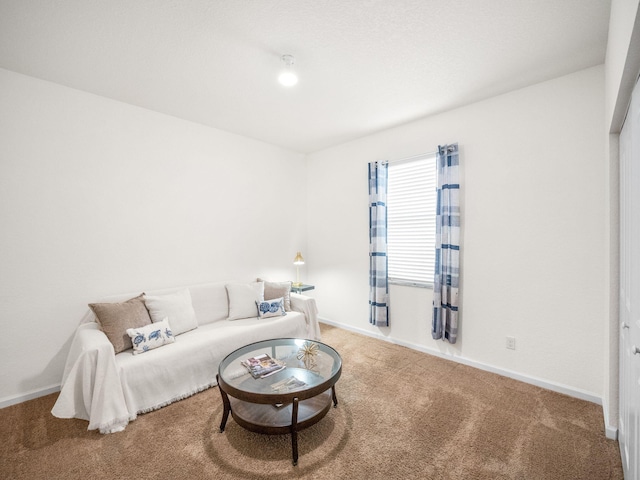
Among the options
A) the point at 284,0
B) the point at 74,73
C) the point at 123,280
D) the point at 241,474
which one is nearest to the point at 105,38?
the point at 74,73

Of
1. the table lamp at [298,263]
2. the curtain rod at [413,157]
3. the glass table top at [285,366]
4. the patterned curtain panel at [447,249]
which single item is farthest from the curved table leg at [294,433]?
the curtain rod at [413,157]

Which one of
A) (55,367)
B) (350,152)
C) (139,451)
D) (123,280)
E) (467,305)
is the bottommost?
(139,451)

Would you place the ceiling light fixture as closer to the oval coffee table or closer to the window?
the window

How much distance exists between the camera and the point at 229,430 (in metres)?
2.12

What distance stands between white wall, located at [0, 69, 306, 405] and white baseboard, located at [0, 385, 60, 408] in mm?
23

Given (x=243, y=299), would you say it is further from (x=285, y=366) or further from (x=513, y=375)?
(x=513, y=375)

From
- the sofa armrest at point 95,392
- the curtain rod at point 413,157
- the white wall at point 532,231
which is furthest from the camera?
the curtain rod at point 413,157

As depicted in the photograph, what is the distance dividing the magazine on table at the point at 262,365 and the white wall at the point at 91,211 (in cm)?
160

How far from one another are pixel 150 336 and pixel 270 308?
1.25 m

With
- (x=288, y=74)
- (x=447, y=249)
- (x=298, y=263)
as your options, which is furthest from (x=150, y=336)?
(x=447, y=249)

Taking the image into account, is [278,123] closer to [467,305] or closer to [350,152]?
[350,152]

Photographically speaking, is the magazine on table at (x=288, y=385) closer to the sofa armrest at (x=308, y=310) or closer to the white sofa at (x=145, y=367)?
the white sofa at (x=145, y=367)

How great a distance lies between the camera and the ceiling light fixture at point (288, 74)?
7.43 feet

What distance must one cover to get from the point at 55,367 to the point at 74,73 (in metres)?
2.57
